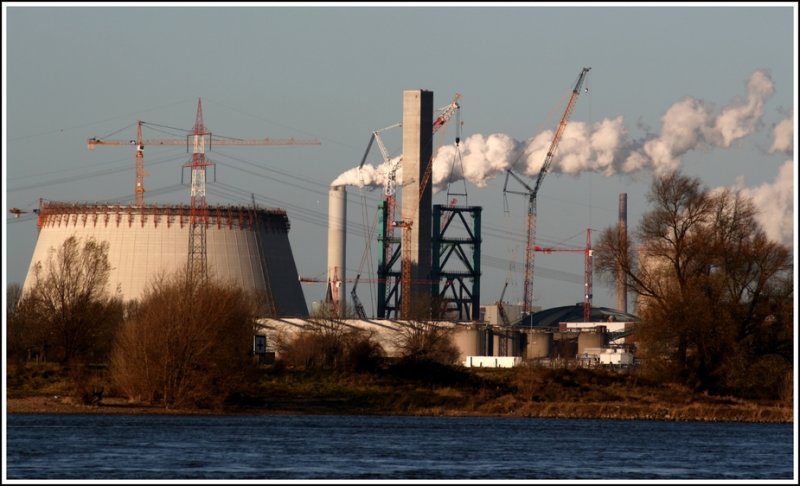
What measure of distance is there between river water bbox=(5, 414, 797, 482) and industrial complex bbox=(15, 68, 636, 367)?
51.4 ft

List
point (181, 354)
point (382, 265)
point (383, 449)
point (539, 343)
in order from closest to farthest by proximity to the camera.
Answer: point (383, 449), point (181, 354), point (539, 343), point (382, 265)

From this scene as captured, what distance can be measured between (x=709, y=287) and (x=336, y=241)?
2157 inches

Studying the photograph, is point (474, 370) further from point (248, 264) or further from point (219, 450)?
point (219, 450)

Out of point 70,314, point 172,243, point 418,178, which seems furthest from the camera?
point 418,178

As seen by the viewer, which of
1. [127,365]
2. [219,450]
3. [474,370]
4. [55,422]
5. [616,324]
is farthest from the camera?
[616,324]

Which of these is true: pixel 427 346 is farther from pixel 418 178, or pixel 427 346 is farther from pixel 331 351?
pixel 418 178

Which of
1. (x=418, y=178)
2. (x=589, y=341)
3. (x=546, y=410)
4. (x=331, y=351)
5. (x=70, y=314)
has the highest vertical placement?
(x=418, y=178)

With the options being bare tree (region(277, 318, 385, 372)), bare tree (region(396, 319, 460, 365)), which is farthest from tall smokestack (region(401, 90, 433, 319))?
bare tree (region(277, 318, 385, 372))

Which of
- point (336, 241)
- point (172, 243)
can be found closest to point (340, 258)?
point (336, 241)

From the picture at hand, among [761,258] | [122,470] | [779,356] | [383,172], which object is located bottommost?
[122,470]

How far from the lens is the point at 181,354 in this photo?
52.6 metres

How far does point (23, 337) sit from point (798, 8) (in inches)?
1800

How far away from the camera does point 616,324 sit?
10569 cm

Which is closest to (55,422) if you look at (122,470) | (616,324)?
(122,470)
